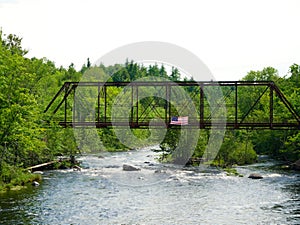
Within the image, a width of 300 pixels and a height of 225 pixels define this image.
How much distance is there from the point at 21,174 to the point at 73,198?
328 inches

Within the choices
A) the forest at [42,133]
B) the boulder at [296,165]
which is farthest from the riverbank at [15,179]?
the boulder at [296,165]

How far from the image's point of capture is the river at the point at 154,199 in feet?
108

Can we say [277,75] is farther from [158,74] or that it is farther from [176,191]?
[158,74]

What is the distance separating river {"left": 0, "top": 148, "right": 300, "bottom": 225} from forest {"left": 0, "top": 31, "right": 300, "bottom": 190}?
11.7 ft

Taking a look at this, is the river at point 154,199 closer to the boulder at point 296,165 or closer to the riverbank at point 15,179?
the riverbank at point 15,179

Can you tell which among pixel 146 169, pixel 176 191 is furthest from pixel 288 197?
pixel 146 169

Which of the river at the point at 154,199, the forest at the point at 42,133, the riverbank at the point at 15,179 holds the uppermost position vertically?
the forest at the point at 42,133

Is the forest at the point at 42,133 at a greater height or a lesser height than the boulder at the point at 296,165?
greater

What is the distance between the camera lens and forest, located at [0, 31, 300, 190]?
143ft

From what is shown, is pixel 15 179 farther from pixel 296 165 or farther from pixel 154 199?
pixel 296 165

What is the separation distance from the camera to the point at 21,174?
45469 mm

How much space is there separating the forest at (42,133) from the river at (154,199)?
357 centimetres

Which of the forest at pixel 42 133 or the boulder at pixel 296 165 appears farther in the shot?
the boulder at pixel 296 165

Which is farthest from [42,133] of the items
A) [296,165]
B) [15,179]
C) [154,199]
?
[296,165]
